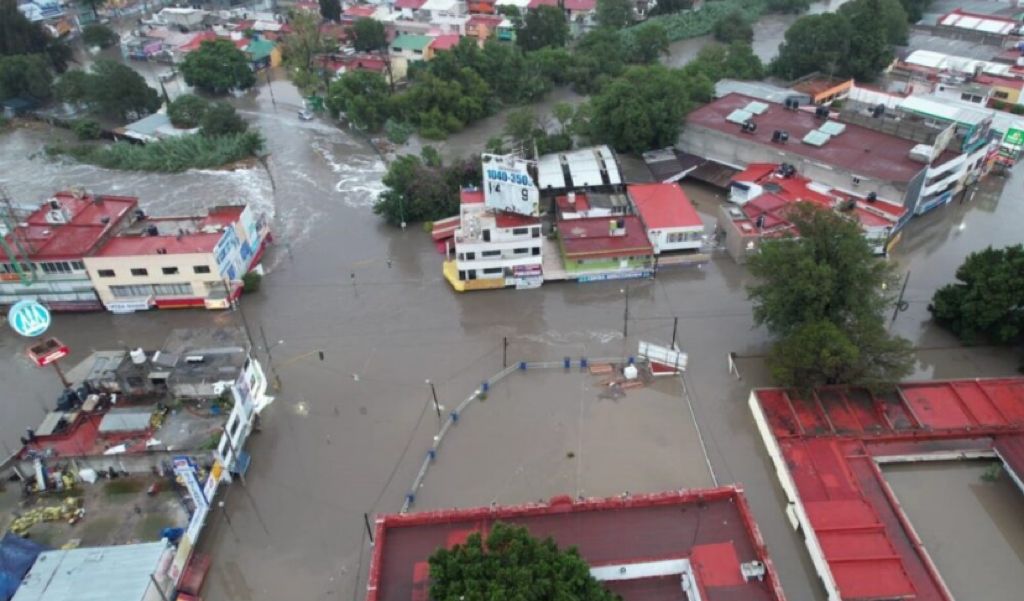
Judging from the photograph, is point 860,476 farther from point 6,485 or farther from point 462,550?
point 6,485

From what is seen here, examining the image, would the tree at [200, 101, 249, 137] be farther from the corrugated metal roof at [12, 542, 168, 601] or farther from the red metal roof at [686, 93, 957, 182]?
the corrugated metal roof at [12, 542, 168, 601]

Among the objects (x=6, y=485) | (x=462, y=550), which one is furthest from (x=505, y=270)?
(x=6, y=485)

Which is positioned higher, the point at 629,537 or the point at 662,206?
the point at 662,206

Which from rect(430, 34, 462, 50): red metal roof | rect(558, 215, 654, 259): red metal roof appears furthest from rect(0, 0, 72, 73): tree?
rect(558, 215, 654, 259): red metal roof

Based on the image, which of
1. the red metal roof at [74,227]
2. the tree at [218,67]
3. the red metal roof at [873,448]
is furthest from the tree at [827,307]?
the tree at [218,67]

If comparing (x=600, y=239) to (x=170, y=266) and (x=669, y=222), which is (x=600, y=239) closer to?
(x=669, y=222)

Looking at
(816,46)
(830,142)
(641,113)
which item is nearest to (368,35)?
(641,113)

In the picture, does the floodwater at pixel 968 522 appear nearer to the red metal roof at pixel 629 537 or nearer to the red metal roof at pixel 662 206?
the red metal roof at pixel 629 537
